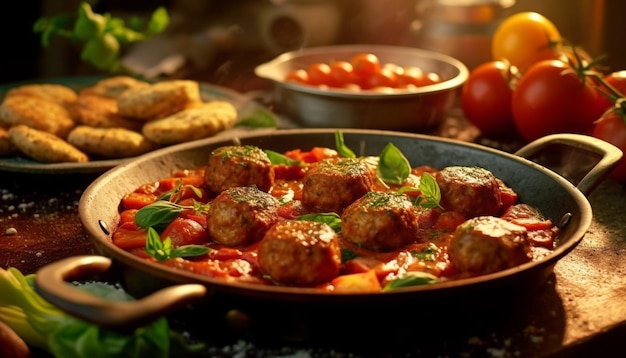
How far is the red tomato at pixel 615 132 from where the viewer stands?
3.66 metres

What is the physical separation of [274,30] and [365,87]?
4.89 feet

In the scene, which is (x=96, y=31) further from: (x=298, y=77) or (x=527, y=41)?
(x=527, y=41)

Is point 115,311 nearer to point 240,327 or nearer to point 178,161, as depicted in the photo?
point 240,327

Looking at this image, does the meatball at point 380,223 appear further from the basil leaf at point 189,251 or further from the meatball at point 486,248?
the basil leaf at point 189,251

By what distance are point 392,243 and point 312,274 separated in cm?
37

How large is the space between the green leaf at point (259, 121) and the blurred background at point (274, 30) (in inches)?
56.5

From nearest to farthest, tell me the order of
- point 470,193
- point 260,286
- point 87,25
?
point 260,286 → point 470,193 → point 87,25

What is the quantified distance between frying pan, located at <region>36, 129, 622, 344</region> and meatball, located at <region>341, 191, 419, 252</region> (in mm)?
432

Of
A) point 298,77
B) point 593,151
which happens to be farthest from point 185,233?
point 298,77

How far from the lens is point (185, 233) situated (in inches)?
102

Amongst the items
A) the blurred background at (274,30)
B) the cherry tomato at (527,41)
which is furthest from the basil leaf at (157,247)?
the blurred background at (274,30)

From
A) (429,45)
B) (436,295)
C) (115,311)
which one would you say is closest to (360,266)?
(436,295)

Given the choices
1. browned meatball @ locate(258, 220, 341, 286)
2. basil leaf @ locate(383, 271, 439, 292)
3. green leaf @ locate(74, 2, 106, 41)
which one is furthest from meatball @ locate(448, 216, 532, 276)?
green leaf @ locate(74, 2, 106, 41)

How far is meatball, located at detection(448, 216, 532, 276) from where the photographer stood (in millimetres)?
2295
